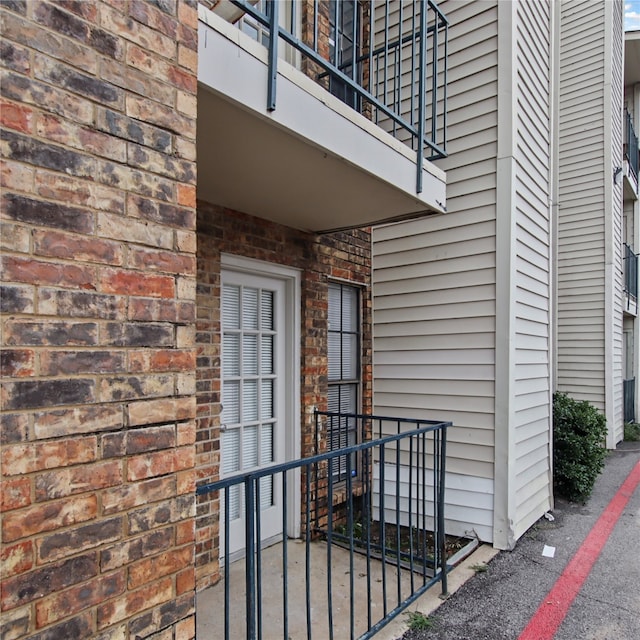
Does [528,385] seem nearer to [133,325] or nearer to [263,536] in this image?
[263,536]

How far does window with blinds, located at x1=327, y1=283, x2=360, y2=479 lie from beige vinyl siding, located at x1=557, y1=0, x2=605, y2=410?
5293mm

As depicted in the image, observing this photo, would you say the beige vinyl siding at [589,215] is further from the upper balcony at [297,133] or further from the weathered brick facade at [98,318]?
the weathered brick facade at [98,318]

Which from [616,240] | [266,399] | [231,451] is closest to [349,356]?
[266,399]

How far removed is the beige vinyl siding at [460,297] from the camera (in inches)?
163

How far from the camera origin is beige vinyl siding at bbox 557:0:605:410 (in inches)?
326

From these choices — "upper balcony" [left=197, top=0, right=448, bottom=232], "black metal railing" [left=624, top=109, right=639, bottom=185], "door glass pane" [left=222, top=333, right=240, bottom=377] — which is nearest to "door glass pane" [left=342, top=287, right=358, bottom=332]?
"upper balcony" [left=197, top=0, right=448, bottom=232]

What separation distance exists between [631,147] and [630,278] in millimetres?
2884

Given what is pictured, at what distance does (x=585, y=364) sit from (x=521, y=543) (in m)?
5.24

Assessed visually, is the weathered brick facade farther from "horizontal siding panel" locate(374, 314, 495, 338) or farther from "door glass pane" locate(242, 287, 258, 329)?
"horizontal siding panel" locate(374, 314, 495, 338)

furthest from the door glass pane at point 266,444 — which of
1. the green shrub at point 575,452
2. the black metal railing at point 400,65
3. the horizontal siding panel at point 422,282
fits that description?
the green shrub at point 575,452

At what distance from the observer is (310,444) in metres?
4.16

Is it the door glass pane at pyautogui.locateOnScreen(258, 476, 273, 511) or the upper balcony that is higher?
the upper balcony

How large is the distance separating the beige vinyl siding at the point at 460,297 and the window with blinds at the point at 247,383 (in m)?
1.33

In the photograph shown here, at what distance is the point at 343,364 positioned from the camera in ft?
15.6
